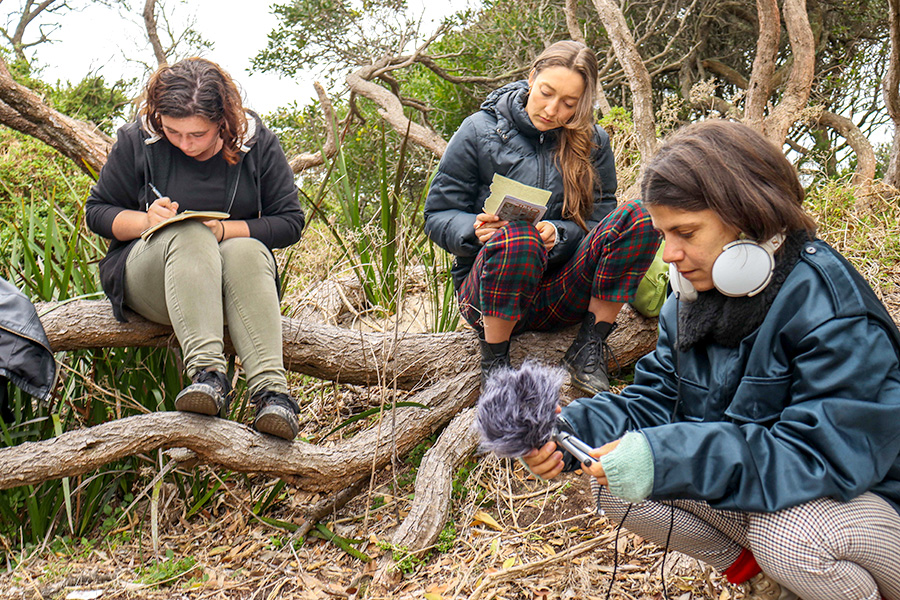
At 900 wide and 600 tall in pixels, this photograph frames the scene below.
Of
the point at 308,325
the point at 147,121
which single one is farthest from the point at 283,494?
the point at 147,121

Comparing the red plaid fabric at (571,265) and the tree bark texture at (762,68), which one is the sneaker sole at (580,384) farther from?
the tree bark texture at (762,68)

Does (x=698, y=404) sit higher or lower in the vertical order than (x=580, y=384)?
higher

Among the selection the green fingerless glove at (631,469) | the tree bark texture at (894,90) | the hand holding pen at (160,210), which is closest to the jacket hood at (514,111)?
the hand holding pen at (160,210)

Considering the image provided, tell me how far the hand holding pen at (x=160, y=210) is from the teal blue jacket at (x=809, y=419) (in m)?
1.80

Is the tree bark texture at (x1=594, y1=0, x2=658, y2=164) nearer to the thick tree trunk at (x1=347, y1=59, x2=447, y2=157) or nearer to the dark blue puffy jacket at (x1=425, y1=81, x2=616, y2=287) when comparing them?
the thick tree trunk at (x1=347, y1=59, x2=447, y2=157)

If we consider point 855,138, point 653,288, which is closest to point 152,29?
point 855,138

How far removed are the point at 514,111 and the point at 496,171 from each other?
0.76 ft

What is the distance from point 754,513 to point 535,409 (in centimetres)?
49

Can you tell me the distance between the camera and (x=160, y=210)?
256cm

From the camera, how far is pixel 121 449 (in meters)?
2.40

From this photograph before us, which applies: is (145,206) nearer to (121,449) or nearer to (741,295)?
(121,449)

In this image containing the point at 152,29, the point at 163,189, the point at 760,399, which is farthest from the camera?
the point at 152,29

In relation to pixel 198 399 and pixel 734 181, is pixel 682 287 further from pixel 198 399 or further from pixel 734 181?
pixel 198 399

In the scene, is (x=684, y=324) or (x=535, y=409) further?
(x=684, y=324)
